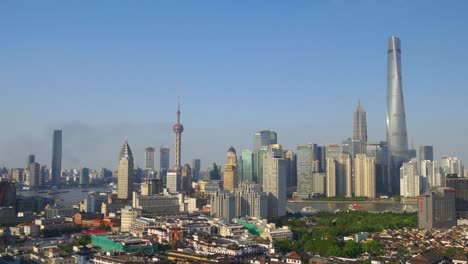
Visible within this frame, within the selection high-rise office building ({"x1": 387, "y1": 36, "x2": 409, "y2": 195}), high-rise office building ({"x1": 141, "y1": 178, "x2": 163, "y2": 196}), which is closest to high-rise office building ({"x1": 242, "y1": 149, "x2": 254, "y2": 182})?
high-rise office building ({"x1": 387, "y1": 36, "x2": 409, "y2": 195})

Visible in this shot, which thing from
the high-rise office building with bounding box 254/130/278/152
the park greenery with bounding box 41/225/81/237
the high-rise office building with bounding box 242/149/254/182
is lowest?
the park greenery with bounding box 41/225/81/237

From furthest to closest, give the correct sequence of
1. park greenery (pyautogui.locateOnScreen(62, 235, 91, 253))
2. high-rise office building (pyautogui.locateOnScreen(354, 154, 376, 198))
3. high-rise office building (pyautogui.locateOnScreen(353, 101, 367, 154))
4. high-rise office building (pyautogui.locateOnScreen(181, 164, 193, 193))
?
high-rise office building (pyautogui.locateOnScreen(353, 101, 367, 154))
high-rise office building (pyautogui.locateOnScreen(354, 154, 376, 198))
high-rise office building (pyautogui.locateOnScreen(181, 164, 193, 193))
park greenery (pyautogui.locateOnScreen(62, 235, 91, 253))

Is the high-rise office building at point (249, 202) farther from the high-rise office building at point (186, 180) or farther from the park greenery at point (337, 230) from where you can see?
the high-rise office building at point (186, 180)

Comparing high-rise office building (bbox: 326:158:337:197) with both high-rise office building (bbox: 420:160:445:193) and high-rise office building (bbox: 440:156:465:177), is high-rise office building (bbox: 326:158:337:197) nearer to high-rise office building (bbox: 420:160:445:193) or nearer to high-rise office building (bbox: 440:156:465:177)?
high-rise office building (bbox: 420:160:445:193)

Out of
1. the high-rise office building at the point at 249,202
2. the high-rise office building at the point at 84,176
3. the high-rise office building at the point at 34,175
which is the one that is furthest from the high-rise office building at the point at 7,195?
the high-rise office building at the point at 84,176

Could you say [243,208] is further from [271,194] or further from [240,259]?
[240,259]

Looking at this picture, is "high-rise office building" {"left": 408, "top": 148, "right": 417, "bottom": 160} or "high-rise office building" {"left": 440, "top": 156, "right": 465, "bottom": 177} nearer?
"high-rise office building" {"left": 440, "top": 156, "right": 465, "bottom": 177}

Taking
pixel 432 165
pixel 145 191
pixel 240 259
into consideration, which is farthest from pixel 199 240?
pixel 432 165
